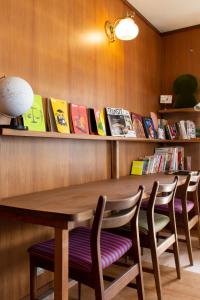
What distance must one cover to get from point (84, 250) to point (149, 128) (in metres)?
2.14

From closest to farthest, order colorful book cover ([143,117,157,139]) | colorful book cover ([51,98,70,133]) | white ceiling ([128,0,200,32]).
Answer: colorful book cover ([51,98,70,133]) < white ceiling ([128,0,200,32]) < colorful book cover ([143,117,157,139])

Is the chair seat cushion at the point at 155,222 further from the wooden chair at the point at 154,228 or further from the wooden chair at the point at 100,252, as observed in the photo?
the wooden chair at the point at 100,252

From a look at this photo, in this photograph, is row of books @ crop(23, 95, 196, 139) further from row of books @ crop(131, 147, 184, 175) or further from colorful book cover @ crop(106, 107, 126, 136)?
row of books @ crop(131, 147, 184, 175)

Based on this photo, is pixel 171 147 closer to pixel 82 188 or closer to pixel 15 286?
pixel 82 188

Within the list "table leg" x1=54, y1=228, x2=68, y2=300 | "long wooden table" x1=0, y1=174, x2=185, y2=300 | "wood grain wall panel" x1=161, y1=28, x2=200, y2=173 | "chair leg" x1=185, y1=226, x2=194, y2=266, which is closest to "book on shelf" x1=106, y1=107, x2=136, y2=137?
"long wooden table" x1=0, y1=174, x2=185, y2=300

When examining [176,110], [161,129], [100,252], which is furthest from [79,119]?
[176,110]

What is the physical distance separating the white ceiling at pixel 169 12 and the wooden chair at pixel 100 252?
2383 millimetres

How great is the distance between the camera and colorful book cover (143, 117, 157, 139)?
3377 millimetres

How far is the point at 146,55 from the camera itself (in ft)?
11.8

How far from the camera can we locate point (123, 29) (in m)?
2.72

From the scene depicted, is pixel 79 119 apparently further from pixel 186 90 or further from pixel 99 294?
pixel 186 90

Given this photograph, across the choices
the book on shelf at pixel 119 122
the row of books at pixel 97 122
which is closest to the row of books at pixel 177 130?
the row of books at pixel 97 122

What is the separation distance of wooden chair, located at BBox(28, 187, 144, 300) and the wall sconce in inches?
66.2

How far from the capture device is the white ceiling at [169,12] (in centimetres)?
316
